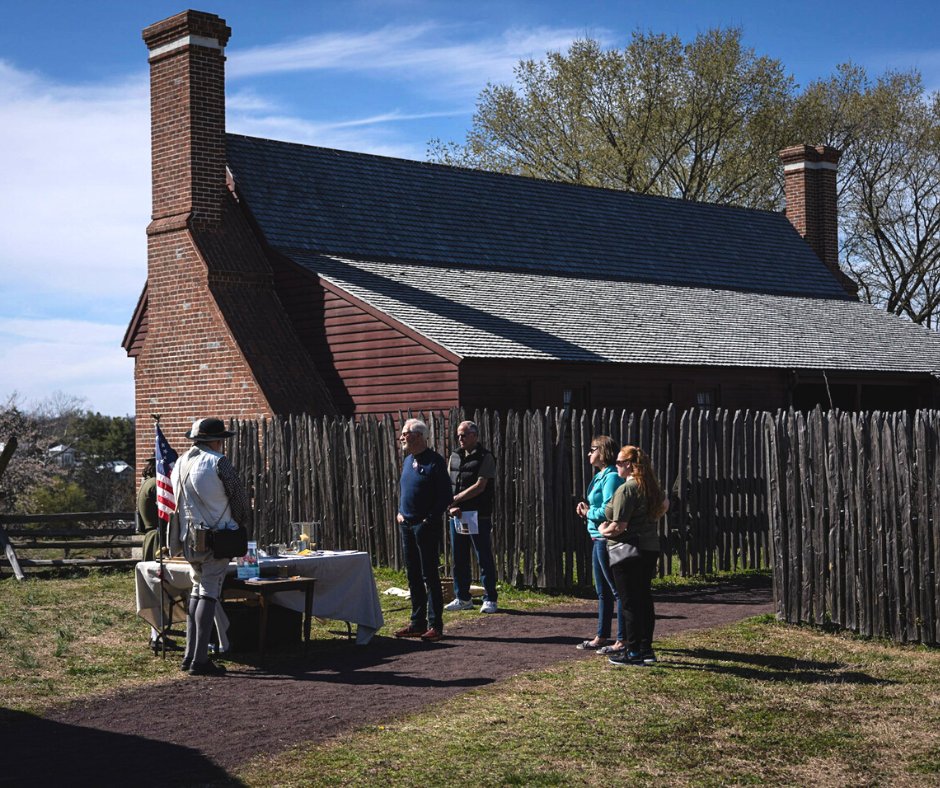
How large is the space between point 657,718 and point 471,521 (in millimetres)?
4857

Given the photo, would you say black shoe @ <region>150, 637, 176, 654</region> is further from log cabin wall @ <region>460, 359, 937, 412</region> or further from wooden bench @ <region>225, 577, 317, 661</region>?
log cabin wall @ <region>460, 359, 937, 412</region>

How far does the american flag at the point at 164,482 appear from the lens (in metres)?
10.3

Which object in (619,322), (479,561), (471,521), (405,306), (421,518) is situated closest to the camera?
(421,518)

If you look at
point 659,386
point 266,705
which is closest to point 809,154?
point 659,386

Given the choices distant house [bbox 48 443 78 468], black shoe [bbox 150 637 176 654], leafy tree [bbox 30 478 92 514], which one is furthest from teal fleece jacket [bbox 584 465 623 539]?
distant house [bbox 48 443 78 468]

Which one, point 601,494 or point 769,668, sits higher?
point 601,494

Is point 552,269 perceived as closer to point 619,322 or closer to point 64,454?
point 619,322

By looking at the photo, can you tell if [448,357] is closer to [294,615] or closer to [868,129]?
[294,615]

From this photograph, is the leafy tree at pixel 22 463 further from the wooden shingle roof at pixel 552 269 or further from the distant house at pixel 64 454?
the wooden shingle roof at pixel 552 269

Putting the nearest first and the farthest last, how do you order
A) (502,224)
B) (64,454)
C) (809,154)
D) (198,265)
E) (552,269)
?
(198,265) → (552,269) → (502,224) → (809,154) → (64,454)

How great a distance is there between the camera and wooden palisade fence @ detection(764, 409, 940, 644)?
1029 cm

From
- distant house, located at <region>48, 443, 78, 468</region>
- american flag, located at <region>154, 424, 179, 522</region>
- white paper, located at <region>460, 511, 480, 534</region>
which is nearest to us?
american flag, located at <region>154, 424, 179, 522</region>

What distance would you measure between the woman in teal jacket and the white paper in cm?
240

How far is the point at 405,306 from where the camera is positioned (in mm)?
19422
